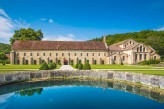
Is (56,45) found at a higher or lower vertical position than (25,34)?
lower

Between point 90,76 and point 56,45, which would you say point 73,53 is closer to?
point 56,45

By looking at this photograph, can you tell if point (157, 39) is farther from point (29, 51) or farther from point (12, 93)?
point (12, 93)

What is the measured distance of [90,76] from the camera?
25812 mm

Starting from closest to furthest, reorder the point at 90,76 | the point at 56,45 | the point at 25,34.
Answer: the point at 90,76 → the point at 56,45 → the point at 25,34

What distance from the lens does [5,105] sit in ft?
42.8

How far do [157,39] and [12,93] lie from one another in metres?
55.9

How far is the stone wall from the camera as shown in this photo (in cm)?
1868

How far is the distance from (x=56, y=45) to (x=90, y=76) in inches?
998

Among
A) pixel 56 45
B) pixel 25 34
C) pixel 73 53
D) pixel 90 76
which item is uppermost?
pixel 25 34

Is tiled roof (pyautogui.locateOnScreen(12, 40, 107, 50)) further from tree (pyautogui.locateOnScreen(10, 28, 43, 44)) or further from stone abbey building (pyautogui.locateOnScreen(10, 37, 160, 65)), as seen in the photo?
tree (pyautogui.locateOnScreen(10, 28, 43, 44))

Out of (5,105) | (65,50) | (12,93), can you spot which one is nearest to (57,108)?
(5,105)

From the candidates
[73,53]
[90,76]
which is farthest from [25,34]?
[90,76]

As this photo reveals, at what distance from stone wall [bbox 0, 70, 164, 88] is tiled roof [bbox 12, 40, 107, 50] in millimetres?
23494

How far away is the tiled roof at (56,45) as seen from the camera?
4728cm
